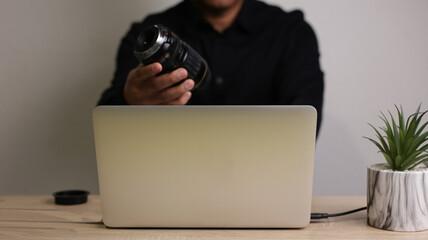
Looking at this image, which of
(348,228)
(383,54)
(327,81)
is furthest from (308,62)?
(348,228)

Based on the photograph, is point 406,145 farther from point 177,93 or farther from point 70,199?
point 70,199

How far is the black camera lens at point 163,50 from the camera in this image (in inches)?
36.2

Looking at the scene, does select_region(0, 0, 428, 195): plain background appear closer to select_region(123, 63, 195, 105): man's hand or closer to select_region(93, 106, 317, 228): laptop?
select_region(123, 63, 195, 105): man's hand

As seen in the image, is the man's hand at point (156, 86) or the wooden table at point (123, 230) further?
the man's hand at point (156, 86)

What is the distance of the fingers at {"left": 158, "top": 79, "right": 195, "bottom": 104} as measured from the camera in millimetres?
1036

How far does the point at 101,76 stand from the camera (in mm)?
2018

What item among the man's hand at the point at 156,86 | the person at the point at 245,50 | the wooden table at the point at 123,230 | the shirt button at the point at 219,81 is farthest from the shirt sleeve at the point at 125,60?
the wooden table at the point at 123,230

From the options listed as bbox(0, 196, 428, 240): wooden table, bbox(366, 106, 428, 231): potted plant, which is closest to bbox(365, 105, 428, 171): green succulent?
bbox(366, 106, 428, 231): potted plant

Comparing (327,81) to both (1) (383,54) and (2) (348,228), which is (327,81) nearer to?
(1) (383,54)

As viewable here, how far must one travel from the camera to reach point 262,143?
0.74 meters

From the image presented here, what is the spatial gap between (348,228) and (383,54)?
1332 mm

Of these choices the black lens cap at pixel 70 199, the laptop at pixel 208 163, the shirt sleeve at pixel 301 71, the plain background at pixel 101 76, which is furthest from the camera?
the plain background at pixel 101 76

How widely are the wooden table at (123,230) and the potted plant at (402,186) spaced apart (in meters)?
0.02

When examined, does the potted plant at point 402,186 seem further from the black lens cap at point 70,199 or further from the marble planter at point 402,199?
the black lens cap at point 70,199
